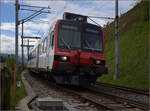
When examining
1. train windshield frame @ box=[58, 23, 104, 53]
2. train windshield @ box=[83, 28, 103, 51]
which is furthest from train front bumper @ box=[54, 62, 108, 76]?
train windshield @ box=[83, 28, 103, 51]

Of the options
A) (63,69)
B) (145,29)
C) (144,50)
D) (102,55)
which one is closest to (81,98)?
(63,69)

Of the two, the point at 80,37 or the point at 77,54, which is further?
the point at 80,37

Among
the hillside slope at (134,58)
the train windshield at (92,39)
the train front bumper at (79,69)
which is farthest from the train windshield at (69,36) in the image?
the hillside slope at (134,58)

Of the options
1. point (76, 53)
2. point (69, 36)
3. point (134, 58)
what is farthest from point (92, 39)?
point (134, 58)

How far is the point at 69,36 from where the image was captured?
38.4ft

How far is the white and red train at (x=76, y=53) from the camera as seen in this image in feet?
36.6

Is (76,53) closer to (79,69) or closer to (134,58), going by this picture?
(79,69)

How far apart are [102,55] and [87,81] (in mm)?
1385

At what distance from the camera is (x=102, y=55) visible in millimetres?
11914

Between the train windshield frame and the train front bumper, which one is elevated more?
the train windshield frame

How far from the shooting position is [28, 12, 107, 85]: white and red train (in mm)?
11164

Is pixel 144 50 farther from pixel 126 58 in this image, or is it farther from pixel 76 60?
pixel 76 60

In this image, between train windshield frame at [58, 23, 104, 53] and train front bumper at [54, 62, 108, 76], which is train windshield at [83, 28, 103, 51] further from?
train front bumper at [54, 62, 108, 76]

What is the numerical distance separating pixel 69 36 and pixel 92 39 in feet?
3.67
